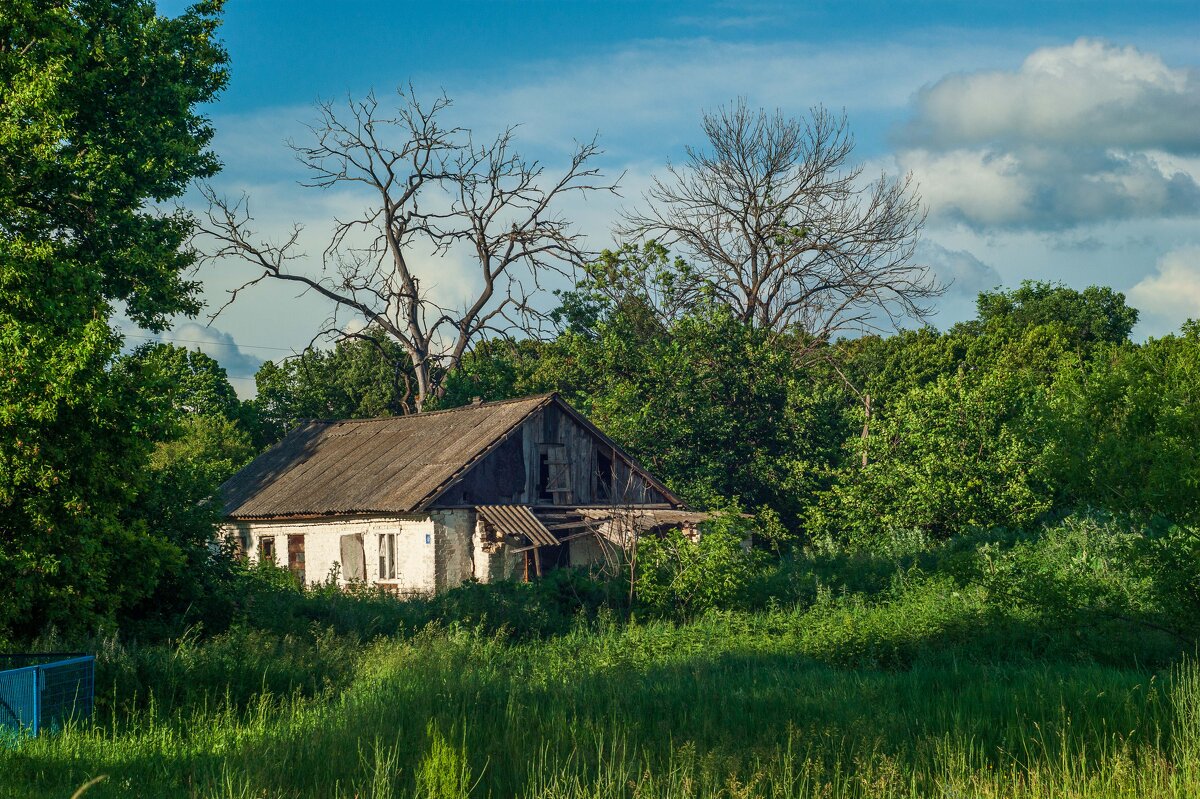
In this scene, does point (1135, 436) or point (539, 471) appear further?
point (539, 471)

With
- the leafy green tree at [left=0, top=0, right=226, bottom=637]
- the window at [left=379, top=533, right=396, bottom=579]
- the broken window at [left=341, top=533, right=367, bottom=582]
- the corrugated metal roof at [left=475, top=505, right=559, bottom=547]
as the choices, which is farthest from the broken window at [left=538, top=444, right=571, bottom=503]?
the leafy green tree at [left=0, top=0, right=226, bottom=637]

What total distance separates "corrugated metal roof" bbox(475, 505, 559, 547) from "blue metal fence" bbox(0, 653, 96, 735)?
15.2 m

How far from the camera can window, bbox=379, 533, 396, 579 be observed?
2847 cm

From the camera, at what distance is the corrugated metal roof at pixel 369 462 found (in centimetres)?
2855

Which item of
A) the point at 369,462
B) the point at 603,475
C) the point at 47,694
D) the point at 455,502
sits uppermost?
the point at 369,462

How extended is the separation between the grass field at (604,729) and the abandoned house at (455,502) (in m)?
10.8

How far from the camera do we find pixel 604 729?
10.4m

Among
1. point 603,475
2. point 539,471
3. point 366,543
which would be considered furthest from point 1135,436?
point 366,543

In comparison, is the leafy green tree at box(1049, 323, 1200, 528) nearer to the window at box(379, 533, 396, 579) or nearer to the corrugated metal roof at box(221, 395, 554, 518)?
the corrugated metal roof at box(221, 395, 554, 518)

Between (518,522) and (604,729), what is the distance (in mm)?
17426

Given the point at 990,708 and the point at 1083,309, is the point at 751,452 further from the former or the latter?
the point at 1083,309

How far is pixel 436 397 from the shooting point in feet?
139

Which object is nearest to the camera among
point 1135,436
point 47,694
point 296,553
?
point 47,694

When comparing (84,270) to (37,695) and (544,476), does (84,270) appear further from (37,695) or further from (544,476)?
(544,476)
